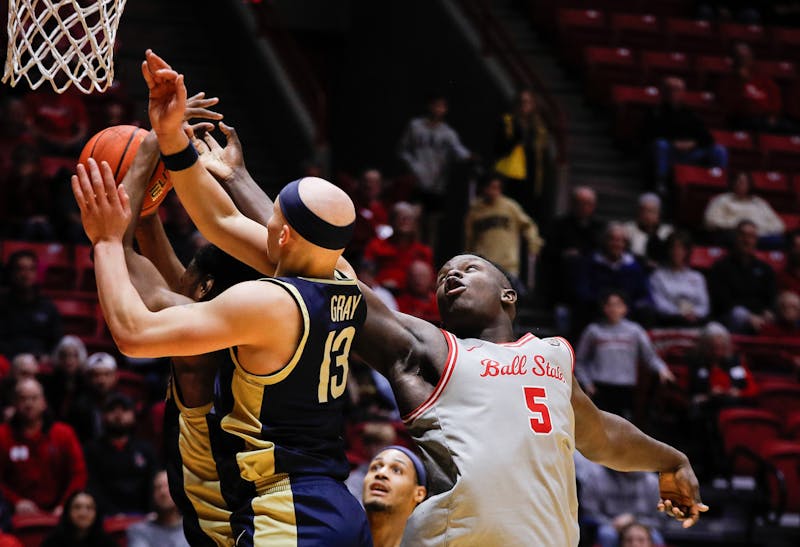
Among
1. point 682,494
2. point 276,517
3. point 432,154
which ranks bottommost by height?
point 432,154

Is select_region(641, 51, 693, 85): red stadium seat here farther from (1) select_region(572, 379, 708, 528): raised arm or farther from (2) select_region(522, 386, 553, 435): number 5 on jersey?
(2) select_region(522, 386, 553, 435): number 5 on jersey

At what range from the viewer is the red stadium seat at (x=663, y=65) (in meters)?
15.8

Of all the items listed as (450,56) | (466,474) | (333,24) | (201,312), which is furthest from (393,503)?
(333,24)

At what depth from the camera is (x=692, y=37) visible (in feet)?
55.1

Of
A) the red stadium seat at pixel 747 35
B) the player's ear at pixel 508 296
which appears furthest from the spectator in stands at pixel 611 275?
the player's ear at pixel 508 296

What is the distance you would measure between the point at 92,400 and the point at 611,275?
460 centimetres

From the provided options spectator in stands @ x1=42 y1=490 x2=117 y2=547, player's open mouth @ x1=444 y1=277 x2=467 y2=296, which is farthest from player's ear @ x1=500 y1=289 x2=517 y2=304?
spectator in stands @ x1=42 y1=490 x2=117 y2=547

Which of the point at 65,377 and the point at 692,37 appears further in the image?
the point at 692,37

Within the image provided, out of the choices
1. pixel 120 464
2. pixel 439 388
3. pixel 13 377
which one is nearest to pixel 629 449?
pixel 439 388

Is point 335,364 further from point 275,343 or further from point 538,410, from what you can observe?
point 538,410

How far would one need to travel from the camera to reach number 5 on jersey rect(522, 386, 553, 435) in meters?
4.50

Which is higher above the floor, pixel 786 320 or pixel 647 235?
pixel 647 235

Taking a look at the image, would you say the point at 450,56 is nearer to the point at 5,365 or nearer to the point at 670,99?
the point at 670,99

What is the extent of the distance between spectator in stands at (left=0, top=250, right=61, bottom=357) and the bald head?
6.50 meters
